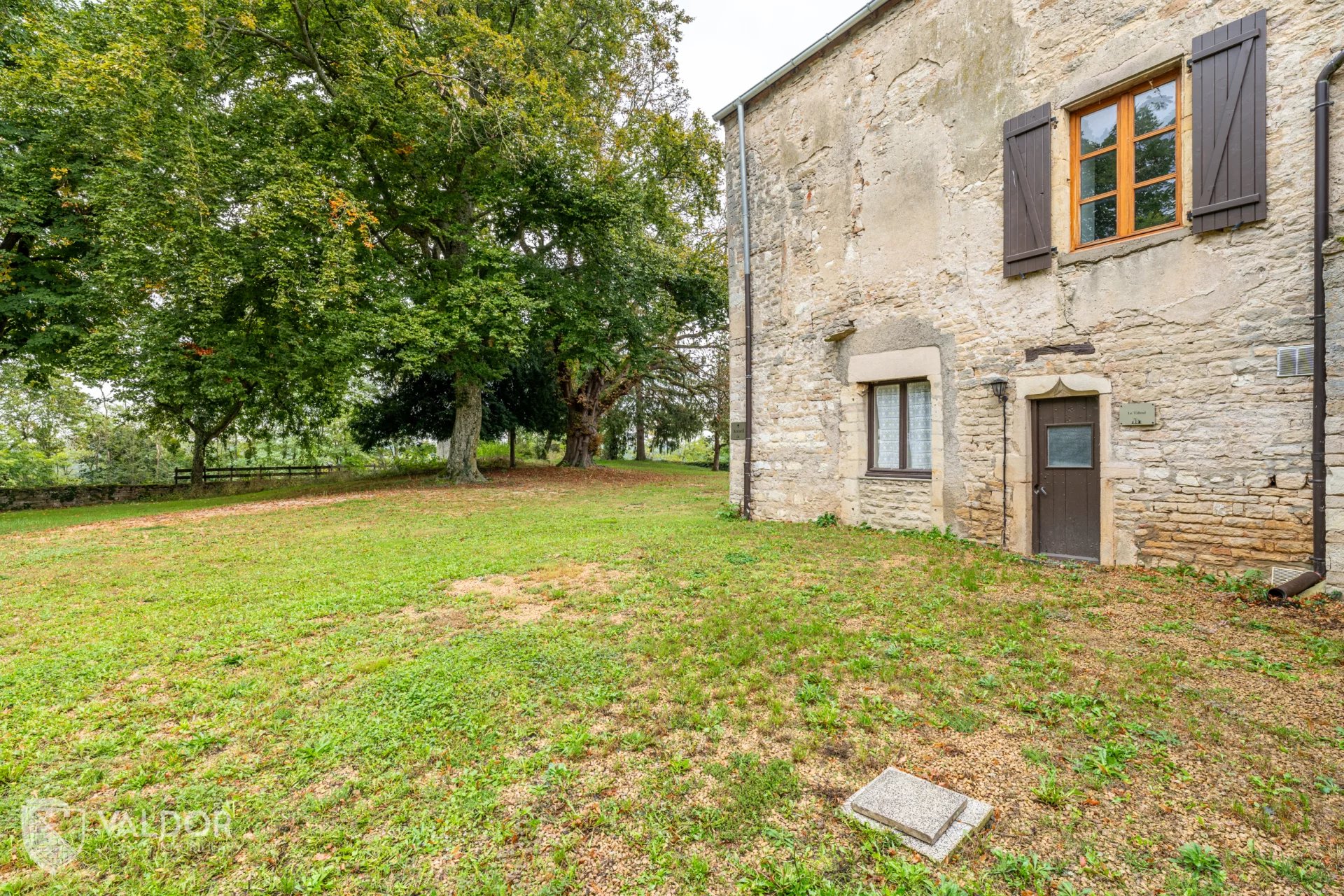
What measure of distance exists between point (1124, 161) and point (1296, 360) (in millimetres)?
2574

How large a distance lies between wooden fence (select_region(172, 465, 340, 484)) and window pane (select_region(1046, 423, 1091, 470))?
69.8 feet

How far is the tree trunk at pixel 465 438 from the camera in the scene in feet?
51.7

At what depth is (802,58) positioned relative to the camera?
830 centimetres

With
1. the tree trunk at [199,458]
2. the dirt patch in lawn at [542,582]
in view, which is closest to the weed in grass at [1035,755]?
the dirt patch in lawn at [542,582]

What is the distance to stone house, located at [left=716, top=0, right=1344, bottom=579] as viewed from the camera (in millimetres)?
4773

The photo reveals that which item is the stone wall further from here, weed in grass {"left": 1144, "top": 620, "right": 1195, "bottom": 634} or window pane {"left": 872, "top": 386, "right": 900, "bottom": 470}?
weed in grass {"left": 1144, "top": 620, "right": 1195, "bottom": 634}

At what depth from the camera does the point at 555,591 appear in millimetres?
5117

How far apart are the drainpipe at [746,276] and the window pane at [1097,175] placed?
180 inches

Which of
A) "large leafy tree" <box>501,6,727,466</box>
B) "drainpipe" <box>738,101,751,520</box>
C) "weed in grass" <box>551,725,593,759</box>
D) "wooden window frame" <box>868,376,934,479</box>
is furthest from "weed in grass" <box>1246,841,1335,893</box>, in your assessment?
"large leafy tree" <box>501,6,727,466</box>

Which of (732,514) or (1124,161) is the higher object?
(1124,161)

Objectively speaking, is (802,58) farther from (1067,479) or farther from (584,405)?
(584,405)

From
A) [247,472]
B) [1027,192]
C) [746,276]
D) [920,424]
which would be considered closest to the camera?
[1027,192]

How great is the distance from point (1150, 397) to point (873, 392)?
123 inches

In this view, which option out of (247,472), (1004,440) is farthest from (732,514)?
(247,472)
